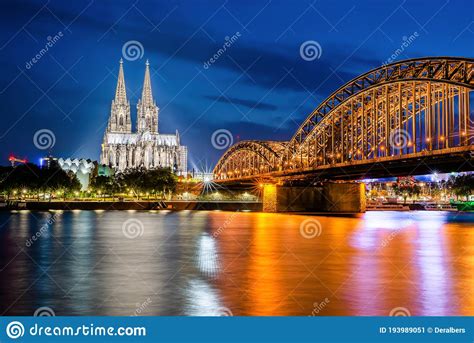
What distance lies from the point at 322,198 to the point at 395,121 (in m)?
20.4

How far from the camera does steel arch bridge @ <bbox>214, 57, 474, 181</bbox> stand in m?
59.3

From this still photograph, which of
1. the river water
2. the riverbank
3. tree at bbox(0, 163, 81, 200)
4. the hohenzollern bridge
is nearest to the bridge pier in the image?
the hohenzollern bridge

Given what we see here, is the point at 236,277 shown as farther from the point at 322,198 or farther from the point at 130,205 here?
the point at 130,205

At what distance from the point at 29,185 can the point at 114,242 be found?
9135cm

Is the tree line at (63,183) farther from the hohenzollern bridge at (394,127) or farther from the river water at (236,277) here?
the river water at (236,277)

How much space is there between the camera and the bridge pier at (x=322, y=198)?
10100 cm

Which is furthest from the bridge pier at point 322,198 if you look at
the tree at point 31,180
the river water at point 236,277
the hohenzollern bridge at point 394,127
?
the river water at point 236,277

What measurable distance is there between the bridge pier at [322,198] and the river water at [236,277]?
57096mm

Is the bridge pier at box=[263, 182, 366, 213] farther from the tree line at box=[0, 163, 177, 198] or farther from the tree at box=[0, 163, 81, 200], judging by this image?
the tree line at box=[0, 163, 177, 198]

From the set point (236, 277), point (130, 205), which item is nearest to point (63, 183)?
point (130, 205)

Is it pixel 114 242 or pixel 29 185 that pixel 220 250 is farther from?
pixel 29 185

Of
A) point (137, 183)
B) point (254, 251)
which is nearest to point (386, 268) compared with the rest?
point (254, 251)

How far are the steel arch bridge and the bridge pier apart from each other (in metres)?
4.40

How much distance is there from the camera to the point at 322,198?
336 feet
